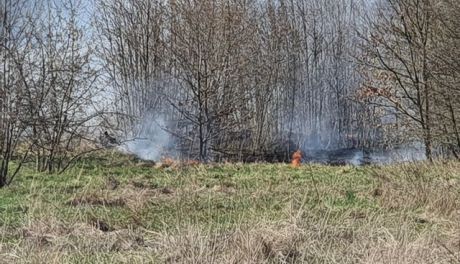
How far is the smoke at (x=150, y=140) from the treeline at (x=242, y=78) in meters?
0.14

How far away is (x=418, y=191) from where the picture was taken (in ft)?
23.9

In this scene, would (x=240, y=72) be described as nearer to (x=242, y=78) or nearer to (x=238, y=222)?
(x=242, y=78)

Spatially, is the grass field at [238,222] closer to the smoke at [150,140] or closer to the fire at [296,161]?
the fire at [296,161]

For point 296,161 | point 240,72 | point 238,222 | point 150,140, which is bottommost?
point 238,222

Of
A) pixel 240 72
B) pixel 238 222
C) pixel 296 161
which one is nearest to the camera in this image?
pixel 238 222

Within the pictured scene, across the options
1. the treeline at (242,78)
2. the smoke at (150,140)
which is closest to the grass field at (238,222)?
the treeline at (242,78)

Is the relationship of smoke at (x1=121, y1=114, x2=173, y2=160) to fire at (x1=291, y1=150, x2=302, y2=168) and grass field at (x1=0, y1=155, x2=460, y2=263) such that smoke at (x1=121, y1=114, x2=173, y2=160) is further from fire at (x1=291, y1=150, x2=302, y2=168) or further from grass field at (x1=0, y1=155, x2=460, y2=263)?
grass field at (x1=0, y1=155, x2=460, y2=263)

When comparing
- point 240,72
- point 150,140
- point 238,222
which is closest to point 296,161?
point 240,72

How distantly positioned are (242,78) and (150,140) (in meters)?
3.62

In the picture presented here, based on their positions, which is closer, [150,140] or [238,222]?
[238,222]

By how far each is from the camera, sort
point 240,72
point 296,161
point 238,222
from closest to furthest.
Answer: point 238,222 < point 296,161 < point 240,72

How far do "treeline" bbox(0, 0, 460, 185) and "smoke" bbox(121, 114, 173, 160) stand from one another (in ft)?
0.47

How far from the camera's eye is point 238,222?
5.19 metres

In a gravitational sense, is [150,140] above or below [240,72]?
below
